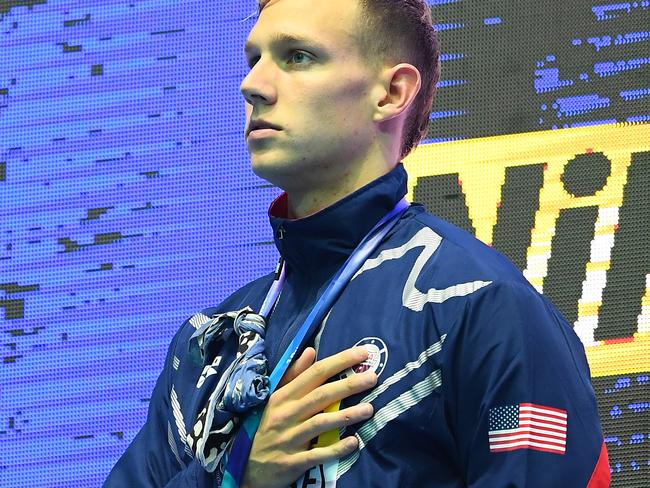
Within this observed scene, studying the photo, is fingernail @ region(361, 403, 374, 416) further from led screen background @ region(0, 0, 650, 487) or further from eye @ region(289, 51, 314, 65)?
led screen background @ region(0, 0, 650, 487)

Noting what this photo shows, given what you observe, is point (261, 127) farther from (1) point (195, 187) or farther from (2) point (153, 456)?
(1) point (195, 187)

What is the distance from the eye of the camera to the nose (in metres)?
1.86

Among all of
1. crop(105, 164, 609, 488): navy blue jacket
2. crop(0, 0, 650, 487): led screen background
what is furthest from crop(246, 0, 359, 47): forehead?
crop(0, 0, 650, 487): led screen background

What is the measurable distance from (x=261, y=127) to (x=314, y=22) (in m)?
0.17

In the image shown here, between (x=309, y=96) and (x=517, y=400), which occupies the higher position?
(x=309, y=96)

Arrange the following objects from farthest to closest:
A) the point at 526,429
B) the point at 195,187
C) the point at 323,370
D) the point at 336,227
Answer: the point at 195,187 < the point at 336,227 < the point at 323,370 < the point at 526,429

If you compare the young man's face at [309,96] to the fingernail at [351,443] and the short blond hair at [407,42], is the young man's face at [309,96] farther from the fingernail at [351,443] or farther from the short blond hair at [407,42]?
the fingernail at [351,443]

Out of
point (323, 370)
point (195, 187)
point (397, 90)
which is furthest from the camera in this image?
point (195, 187)

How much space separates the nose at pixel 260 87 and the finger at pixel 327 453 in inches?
19.2

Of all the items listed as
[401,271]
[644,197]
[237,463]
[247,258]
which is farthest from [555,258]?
[237,463]

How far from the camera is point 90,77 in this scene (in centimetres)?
291

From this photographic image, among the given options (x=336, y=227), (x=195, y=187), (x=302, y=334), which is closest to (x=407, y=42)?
(x=336, y=227)

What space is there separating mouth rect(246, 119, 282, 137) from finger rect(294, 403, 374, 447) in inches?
15.9

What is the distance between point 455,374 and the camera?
5.40 ft
